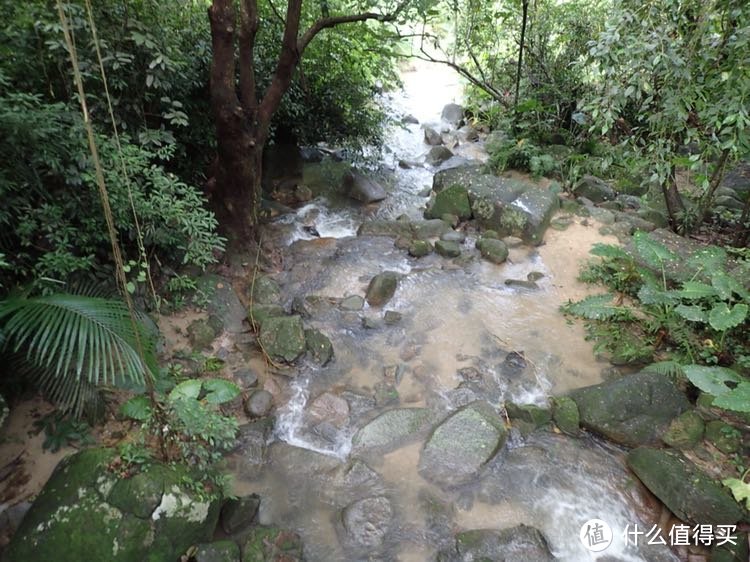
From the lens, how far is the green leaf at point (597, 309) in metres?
4.74

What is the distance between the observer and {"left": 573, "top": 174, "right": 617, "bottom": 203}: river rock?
7574 millimetres

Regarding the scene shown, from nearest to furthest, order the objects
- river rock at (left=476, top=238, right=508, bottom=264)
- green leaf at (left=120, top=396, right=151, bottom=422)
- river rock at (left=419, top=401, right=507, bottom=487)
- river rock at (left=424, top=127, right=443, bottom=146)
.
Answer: green leaf at (left=120, top=396, right=151, bottom=422), river rock at (left=419, top=401, right=507, bottom=487), river rock at (left=476, top=238, right=508, bottom=264), river rock at (left=424, top=127, right=443, bottom=146)

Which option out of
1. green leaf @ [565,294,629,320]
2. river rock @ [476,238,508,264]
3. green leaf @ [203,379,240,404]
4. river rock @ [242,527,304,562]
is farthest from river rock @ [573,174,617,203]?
river rock @ [242,527,304,562]

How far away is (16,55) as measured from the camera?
3434 mm

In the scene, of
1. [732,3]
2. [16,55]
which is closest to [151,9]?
[16,55]

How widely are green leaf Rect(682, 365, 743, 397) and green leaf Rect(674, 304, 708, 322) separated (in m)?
0.57

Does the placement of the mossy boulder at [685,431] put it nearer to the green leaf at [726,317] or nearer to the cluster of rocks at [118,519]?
the green leaf at [726,317]

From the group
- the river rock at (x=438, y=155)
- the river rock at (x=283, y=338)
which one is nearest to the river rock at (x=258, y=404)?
the river rock at (x=283, y=338)

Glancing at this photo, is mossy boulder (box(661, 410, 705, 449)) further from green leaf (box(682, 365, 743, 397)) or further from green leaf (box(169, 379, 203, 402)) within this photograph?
green leaf (box(169, 379, 203, 402))

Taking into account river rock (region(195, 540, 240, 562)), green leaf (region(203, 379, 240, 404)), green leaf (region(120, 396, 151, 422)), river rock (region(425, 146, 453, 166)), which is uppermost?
river rock (region(425, 146, 453, 166))

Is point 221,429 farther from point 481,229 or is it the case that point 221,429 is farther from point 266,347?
point 481,229

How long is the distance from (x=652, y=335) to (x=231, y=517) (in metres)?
4.38

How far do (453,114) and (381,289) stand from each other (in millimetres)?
8505

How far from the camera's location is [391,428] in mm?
3924
